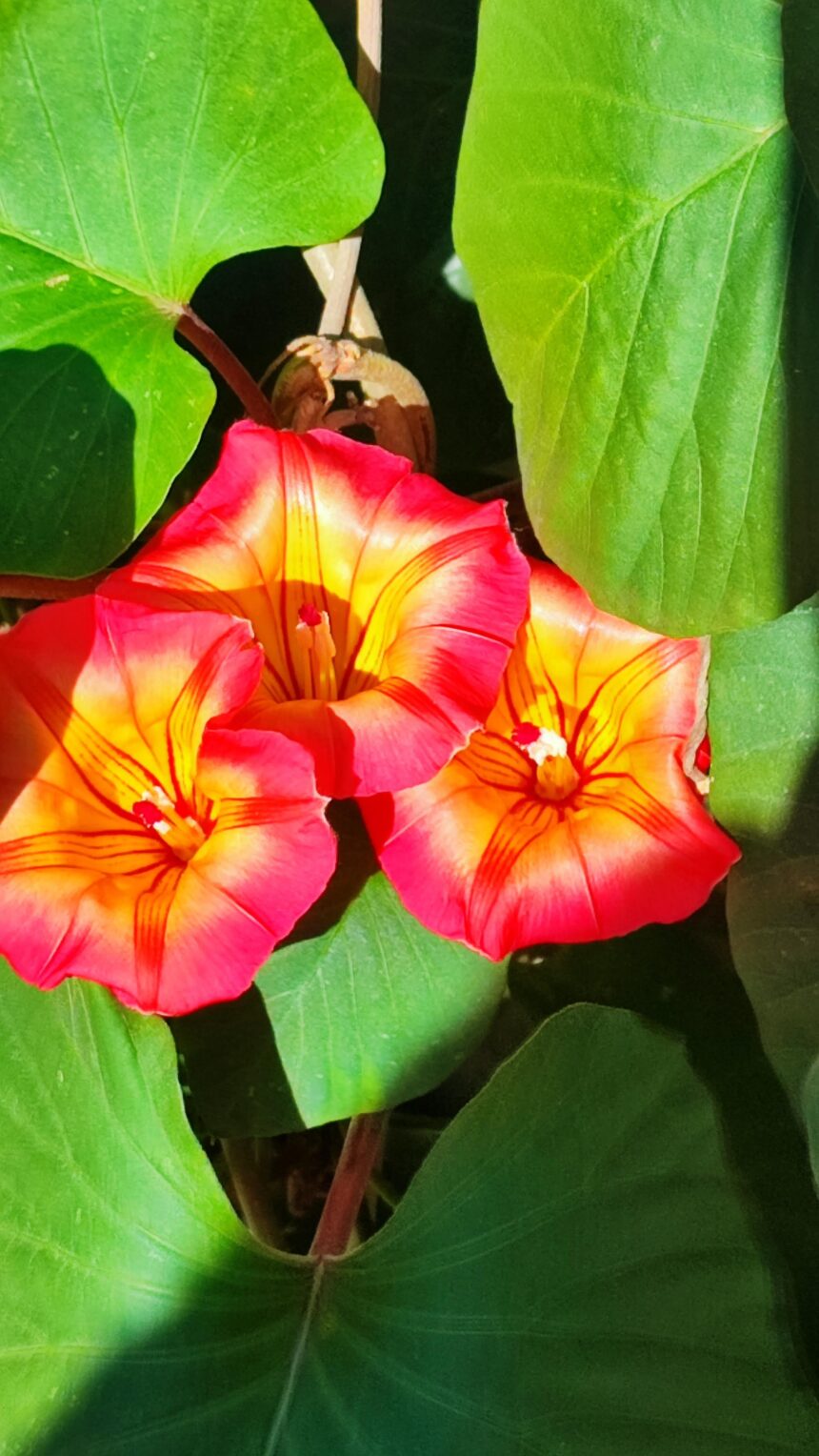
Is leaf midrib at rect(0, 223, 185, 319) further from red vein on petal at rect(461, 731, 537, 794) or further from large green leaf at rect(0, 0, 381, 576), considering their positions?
red vein on petal at rect(461, 731, 537, 794)

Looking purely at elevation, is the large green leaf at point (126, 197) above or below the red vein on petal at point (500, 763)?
above

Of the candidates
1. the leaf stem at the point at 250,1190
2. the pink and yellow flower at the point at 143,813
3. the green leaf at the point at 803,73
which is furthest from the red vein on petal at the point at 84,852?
the green leaf at the point at 803,73

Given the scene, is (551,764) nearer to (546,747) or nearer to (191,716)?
(546,747)

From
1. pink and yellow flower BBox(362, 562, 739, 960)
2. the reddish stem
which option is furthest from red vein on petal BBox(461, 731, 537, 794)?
the reddish stem

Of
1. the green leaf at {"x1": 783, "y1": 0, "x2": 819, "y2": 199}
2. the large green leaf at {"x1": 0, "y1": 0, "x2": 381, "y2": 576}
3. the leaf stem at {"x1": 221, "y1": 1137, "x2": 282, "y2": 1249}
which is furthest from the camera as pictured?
the leaf stem at {"x1": 221, "y1": 1137, "x2": 282, "y2": 1249}

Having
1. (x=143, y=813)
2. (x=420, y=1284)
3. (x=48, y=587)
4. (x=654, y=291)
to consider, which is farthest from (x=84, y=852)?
(x=654, y=291)

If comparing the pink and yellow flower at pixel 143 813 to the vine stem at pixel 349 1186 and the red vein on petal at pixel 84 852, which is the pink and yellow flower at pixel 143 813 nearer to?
the red vein on petal at pixel 84 852
